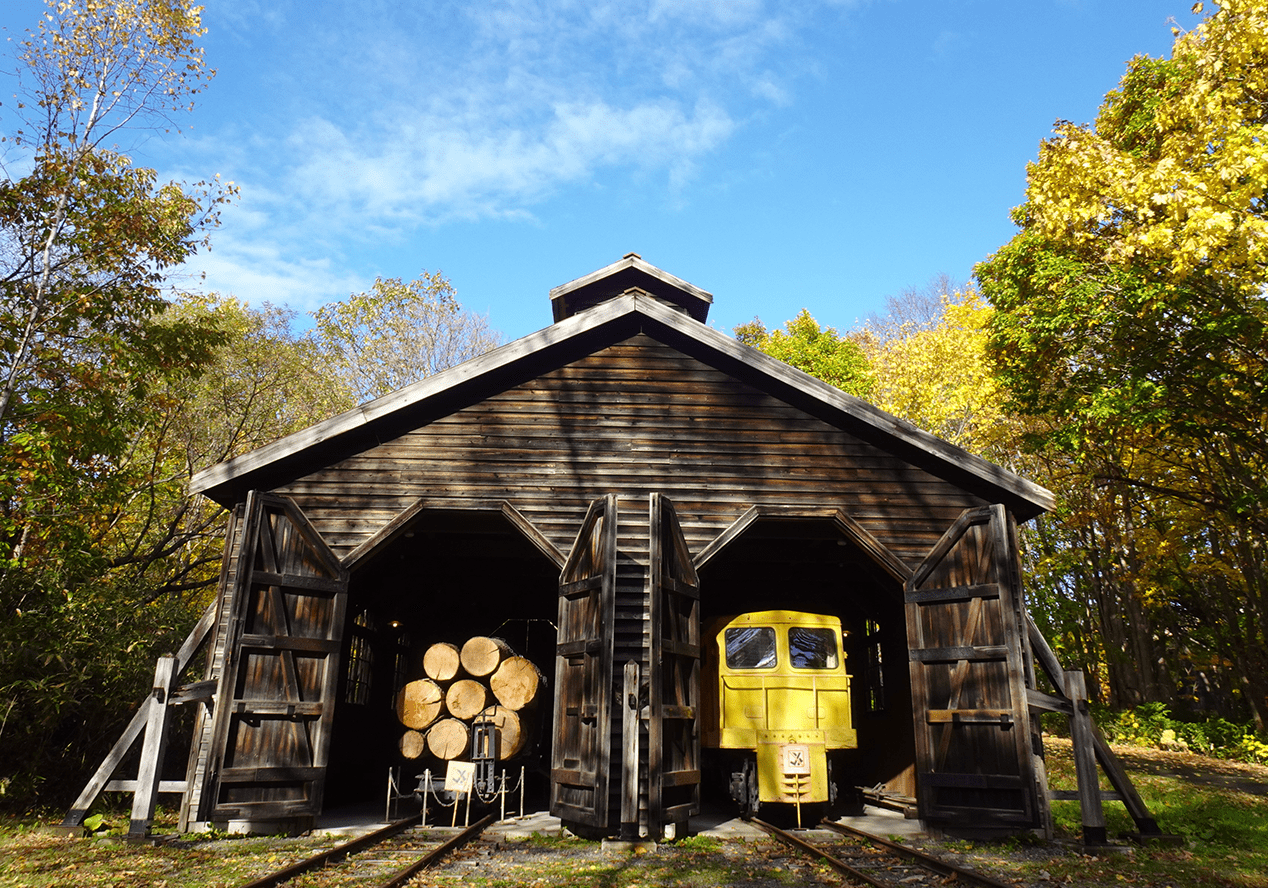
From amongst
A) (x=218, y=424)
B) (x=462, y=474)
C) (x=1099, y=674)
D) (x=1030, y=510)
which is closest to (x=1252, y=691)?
(x=1099, y=674)

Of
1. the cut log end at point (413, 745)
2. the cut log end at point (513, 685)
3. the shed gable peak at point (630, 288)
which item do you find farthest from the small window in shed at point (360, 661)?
the shed gable peak at point (630, 288)

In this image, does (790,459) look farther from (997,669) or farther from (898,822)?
(898,822)

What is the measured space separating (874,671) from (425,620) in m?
8.52

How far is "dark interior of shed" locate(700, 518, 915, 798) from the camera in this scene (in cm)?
1314

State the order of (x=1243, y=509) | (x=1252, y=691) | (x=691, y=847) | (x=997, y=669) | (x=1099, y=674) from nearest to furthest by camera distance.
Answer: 1. (x=691, y=847)
2. (x=997, y=669)
3. (x=1243, y=509)
4. (x=1252, y=691)
5. (x=1099, y=674)

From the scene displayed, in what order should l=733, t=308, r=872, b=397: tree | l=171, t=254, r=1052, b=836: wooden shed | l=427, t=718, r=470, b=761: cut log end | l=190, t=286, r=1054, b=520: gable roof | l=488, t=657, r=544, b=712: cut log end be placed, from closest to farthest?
l=171, t=254, r=1052, b=836: wooden shed < l=190, t=286, r=1054, b=520: gable roof < l=427, t=718, r=470, b=761: cut log end < l=488, t=657, r=544, b=712: cut log end < l=733, t=308, r=872, b=397: tree

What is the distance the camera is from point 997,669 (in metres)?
10.1

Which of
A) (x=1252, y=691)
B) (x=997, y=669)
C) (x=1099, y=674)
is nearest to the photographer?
(x=997, y=669)

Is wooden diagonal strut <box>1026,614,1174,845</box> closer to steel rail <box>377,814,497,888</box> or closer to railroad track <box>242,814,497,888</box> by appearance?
steel rail <box>377,814,497,888</box>

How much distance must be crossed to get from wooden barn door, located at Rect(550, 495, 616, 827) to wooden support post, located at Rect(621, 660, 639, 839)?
0.22 metres

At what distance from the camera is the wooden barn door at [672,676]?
30.7ft

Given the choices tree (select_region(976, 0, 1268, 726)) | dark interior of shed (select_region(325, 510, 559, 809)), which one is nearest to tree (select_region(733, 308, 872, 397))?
tree (select_region(976, 0, 1268, 726))

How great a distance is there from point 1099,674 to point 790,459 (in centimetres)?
2511

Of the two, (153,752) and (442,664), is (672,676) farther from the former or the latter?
(153,752)
